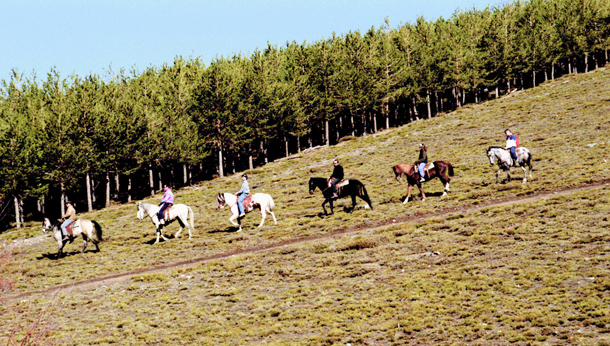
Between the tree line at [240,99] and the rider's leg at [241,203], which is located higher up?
the tree line at [240,99]

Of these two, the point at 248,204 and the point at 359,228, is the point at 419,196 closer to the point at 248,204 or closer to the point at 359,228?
the point at 359,228

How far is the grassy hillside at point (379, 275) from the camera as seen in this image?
13.8 meters

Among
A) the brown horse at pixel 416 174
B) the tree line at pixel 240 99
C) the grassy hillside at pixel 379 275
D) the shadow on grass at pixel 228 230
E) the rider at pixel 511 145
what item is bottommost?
the grassy hillside at pixel 379 275

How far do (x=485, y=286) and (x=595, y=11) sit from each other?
3647 inches

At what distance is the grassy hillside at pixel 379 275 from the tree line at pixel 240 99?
18223 millimetres

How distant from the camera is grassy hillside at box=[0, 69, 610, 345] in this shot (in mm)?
13805

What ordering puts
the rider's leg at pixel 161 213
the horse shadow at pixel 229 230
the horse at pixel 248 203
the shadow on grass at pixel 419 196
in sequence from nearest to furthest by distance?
the rider's leg at pixel 161 213 → the horse at pixel 248 203 → the horse shadow at pixel 229 230 → the shadow on grass at pixel 419 196

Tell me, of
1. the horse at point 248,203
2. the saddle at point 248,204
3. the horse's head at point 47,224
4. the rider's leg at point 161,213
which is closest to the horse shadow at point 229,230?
the horse at point 248,203

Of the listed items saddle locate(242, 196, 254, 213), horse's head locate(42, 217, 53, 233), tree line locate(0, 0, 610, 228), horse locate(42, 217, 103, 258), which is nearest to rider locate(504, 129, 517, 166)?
saddle locate(242, 196, 254, 213)

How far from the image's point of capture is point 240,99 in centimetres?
6438

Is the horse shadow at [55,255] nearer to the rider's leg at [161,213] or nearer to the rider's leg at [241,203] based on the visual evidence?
the rider's leg at [161,213]

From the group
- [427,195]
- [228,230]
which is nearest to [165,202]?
[228,230]

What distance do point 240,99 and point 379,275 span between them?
1932 inches

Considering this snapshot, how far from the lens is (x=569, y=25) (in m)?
86.7
